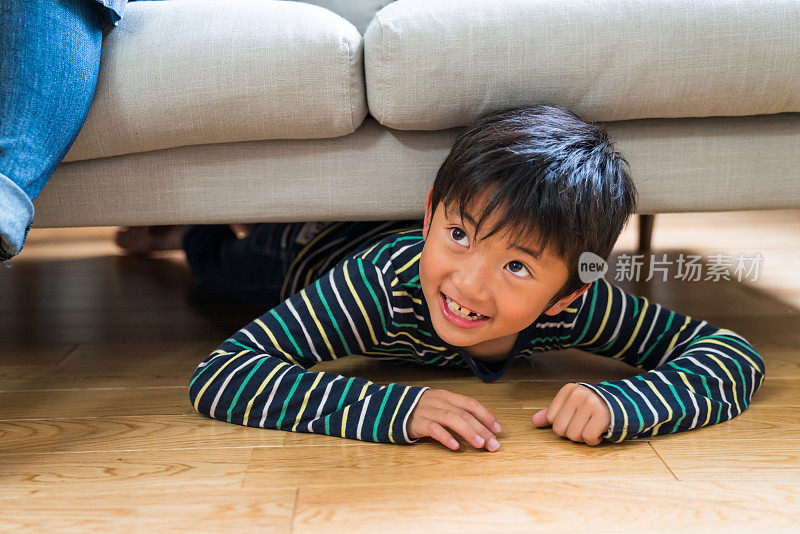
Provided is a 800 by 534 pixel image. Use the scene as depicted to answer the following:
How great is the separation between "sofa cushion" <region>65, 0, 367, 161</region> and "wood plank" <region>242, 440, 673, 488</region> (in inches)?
15.4

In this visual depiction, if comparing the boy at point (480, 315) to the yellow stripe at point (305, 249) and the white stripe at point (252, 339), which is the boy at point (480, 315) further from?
the yellow stripe at point (305, 249)

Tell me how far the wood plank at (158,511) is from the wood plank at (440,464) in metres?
0.03

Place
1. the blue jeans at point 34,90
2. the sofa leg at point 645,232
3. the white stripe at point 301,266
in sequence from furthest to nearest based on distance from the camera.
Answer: the sofa leg at point 645,232
the white stripe at point 301,266
the blue jeans at point 34,90

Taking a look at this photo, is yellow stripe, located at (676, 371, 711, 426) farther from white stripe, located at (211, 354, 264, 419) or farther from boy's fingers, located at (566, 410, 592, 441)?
white stripe, located at (211, 354, 264, 419)

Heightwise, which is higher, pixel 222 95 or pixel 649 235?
pixel 222 95

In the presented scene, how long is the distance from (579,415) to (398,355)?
281 mm

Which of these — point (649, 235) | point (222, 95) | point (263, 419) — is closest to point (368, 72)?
point (222, 95)

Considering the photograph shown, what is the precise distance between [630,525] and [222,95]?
24.7 inches

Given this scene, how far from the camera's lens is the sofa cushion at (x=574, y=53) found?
34.0 inches

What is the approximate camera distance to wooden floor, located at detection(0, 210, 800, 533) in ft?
2.08

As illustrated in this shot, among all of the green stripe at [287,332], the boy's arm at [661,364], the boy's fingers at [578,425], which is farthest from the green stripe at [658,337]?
the green stripe at [287,332]

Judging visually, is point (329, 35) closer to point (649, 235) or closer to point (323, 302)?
point (323, 302)

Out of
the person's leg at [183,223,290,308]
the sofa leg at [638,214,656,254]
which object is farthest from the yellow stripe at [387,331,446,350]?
the sofa leg at [638,214,656,254]

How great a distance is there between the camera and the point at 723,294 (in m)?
1.38
